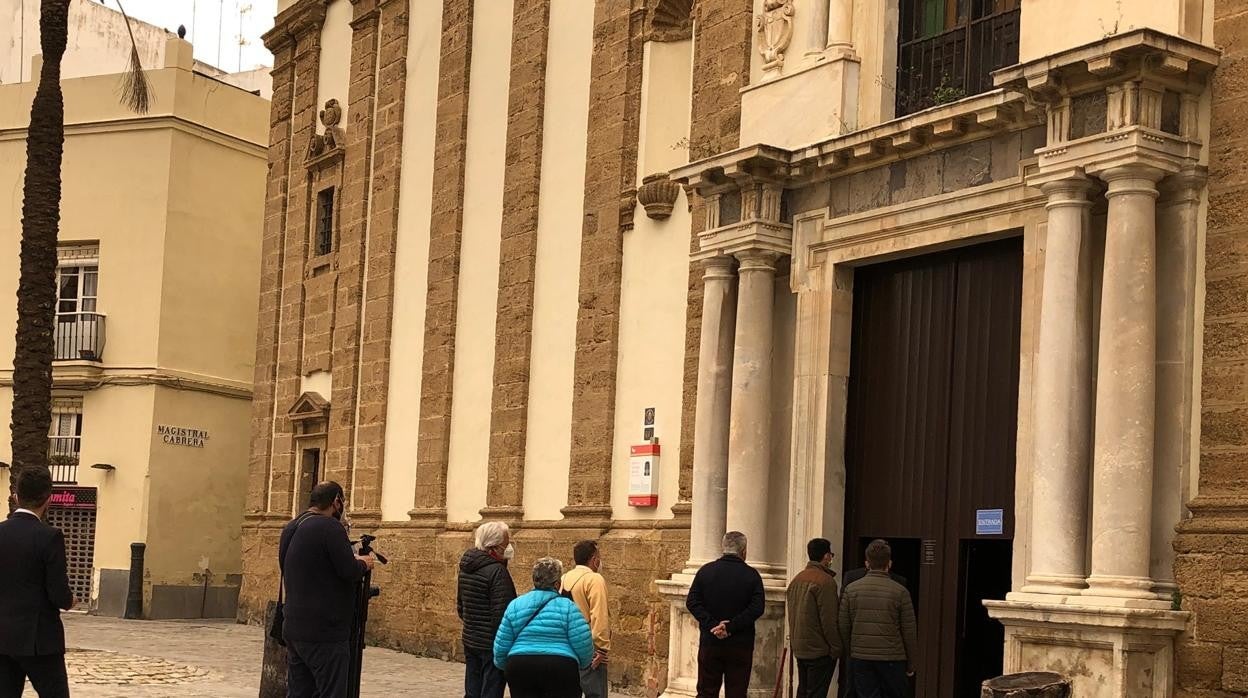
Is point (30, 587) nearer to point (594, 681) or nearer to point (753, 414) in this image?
point (594, 681)

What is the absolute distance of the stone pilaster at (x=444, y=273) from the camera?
72.2 ft

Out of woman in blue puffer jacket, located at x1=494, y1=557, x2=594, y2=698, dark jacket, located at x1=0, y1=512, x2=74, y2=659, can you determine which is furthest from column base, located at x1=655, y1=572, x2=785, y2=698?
dark jacket, located at x1=0, y1=512, x2=74, y2=659

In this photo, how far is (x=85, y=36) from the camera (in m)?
42.4

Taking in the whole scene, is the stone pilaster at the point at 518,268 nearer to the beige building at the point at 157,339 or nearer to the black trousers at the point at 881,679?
the black trousers at the point at 881,679

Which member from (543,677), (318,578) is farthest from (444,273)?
(543,677)

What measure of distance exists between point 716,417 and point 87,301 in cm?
1877

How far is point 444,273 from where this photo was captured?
22328 millimetres

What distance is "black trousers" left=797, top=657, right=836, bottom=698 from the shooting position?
12.5 m

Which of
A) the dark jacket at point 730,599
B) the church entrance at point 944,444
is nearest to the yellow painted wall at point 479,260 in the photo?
the church entrance at point 944,444

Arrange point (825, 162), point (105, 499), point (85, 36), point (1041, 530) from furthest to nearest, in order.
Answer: point (85, 36) → point (105, 499) → point (825, 162) → point (1041, 530)

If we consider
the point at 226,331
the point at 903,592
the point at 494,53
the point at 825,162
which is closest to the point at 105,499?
the point at 226,331

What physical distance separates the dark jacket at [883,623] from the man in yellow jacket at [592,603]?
65.8 inches

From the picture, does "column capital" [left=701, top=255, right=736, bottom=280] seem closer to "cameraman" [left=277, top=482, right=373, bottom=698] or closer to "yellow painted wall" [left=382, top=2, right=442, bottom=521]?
"cameraman" [left=277, top=482, right=373, bottom=698]

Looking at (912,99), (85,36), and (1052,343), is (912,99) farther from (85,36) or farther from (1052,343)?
(85,36)
